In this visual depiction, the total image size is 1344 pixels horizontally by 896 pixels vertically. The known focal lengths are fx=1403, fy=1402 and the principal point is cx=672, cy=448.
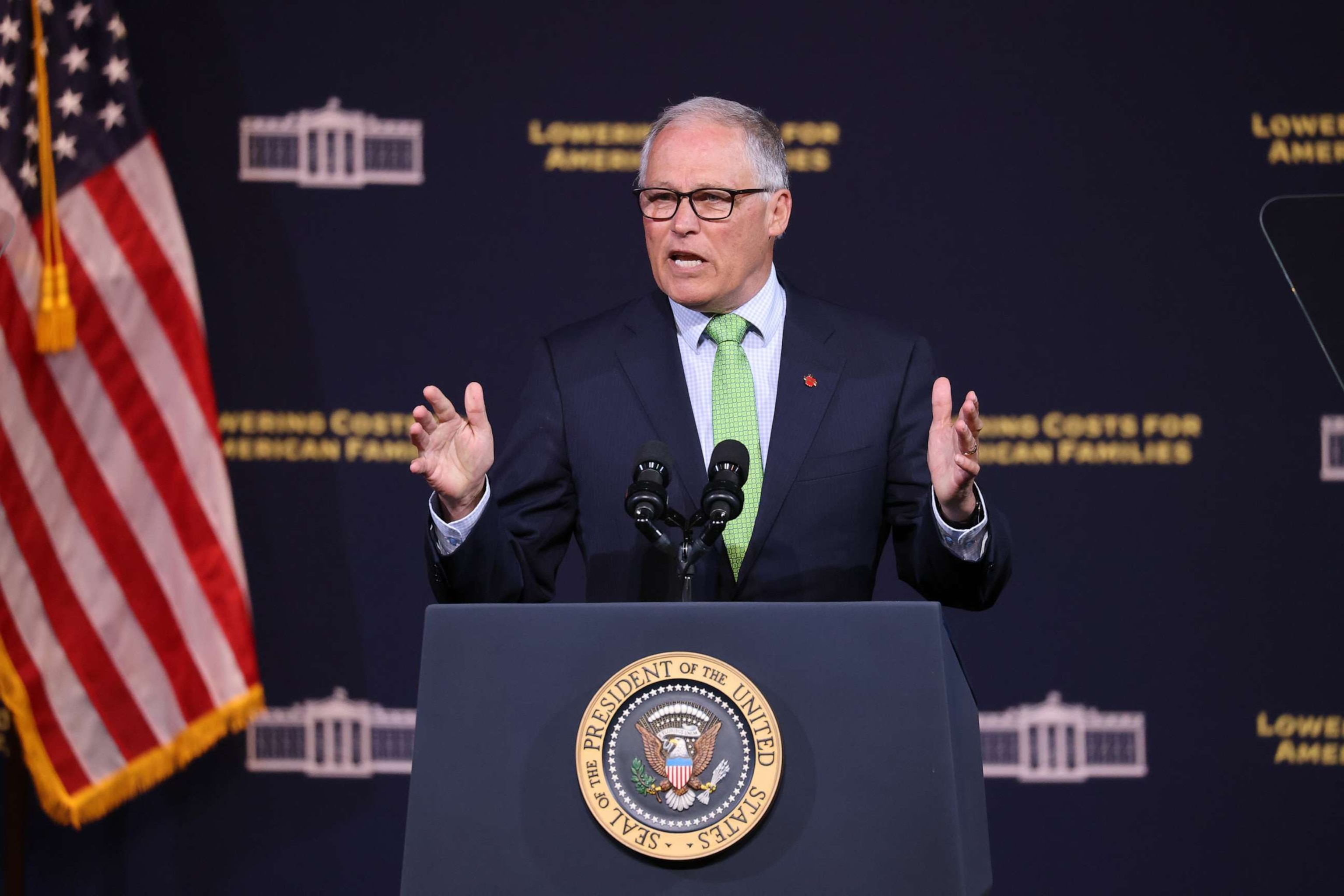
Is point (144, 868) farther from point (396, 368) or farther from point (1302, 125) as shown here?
point (1302, 125)

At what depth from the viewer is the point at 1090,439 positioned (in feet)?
11.2

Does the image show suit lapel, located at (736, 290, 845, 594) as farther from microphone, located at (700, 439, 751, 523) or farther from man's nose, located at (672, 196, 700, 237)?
microphone, located at (700, 439, 751, 523)

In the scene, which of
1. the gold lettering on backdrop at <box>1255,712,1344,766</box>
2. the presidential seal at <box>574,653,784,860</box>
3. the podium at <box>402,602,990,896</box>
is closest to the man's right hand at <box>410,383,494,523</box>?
the podium at <box>402,602,990,896</box>

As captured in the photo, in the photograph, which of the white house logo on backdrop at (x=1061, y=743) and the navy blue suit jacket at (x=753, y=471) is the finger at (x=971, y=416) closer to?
the navy blue suit jacket at (x=753, y=471)

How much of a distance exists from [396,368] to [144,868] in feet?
4.65

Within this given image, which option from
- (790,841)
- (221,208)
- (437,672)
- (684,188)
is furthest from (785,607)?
(221,208)

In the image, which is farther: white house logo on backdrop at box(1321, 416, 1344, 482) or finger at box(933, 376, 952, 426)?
white house logo on backdrop at box(1321, 416, 1344, 482)

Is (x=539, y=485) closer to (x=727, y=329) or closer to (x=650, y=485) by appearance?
(x=727, y=329)

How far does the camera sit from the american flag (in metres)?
3.28

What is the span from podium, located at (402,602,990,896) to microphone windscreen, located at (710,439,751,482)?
24 cm

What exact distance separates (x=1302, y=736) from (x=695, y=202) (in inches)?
84.8

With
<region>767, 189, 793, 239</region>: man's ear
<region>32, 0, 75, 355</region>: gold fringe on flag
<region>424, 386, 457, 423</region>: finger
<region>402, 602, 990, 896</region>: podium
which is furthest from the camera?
<region>32, 0, 75, 355</region>: gold fringe on flag

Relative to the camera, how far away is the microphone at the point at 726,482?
158cm

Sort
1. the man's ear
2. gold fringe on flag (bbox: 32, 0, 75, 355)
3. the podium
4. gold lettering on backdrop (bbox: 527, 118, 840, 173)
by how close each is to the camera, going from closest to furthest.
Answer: the podium → the man's ear → gold fringe on flag (bbox: 32, 0, 75, 355) → gold lettering on backdrop (bbox: 527, 118, 840, 173)
